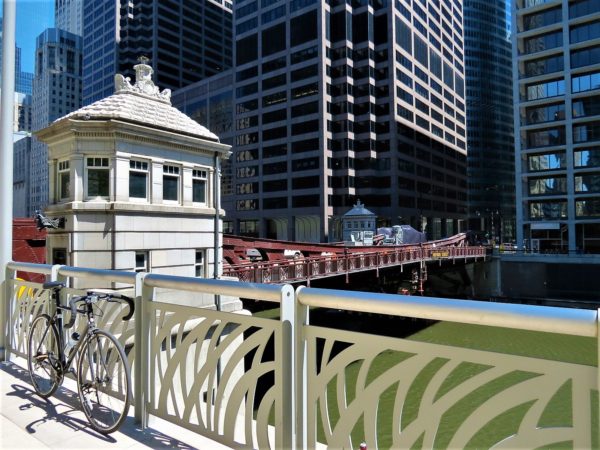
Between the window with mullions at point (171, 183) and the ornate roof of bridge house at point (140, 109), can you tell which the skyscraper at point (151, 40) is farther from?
the window with mullions at point (171, 183)

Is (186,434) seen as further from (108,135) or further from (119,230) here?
(108,135)

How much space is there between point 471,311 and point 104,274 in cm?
335

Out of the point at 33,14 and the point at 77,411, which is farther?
the point at 33,14

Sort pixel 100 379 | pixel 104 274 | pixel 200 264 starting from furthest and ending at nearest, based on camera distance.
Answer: pixel 200 264
pixel 104 274
pixel 100 379

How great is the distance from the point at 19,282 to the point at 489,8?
163 metres

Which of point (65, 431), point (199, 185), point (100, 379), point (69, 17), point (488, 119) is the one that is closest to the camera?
point (65, 431)

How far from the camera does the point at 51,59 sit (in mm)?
136000

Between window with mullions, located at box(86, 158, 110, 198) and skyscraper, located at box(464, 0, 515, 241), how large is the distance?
127102 mm

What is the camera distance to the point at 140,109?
14656 millimetres

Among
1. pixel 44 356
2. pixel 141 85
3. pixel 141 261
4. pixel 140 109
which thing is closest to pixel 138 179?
pixel 140 109

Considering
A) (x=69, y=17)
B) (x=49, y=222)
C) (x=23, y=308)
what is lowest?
(x=23, y=308)

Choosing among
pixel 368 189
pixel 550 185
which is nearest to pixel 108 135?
pixel 550 185

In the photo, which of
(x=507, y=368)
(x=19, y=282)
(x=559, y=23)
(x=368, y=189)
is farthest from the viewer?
(x=368, y=189)

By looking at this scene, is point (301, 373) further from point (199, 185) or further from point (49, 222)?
point (199, 185)
